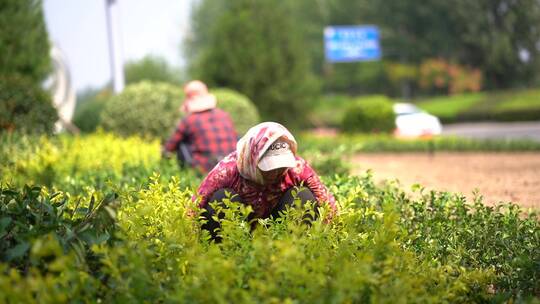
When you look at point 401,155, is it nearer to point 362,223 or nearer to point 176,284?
point 362,223

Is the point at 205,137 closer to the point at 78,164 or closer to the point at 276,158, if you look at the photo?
the point at 78,164

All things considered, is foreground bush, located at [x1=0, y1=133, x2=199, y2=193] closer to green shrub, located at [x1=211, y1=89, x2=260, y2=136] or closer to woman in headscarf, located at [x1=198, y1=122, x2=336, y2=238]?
woman in headscarf, located at [x1=198, y1=122, x2=336, y2=238]

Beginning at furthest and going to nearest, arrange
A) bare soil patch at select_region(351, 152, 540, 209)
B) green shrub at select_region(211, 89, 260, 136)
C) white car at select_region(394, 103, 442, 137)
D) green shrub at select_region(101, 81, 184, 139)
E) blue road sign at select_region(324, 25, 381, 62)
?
blue road sign at select_region(324, 25, 381, 62), white car at select_region(394, 103, 442, 137), green shrub at select_region(211, 89, 260, 136), green shrub at select_region(101, 81, 184, 139), bare soil patch at select_region(351, 152, 540, 209)

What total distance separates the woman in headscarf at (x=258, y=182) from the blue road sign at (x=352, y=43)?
119ft

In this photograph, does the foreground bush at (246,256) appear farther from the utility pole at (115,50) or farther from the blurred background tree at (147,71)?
the blurred background tree at (147,71)

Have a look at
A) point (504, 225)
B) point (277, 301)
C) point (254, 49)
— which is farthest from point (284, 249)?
point (254, 49)

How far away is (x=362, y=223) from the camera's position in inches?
181

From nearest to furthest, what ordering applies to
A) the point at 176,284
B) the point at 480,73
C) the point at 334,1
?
1. the point at 176,284
2. the point at 480,73
3. the point at 334,1

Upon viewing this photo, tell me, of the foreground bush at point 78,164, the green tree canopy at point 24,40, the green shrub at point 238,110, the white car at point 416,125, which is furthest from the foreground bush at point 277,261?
the white car at point 416,125

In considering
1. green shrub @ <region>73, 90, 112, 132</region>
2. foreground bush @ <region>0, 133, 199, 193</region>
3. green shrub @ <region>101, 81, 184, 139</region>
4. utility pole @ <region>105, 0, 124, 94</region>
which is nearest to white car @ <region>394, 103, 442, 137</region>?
green shrub @ <region>73, 90, 112, 132</region>

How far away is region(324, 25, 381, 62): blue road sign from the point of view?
40719 mm

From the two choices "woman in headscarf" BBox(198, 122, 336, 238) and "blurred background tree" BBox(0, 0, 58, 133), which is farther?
"blurred background tree" BBox(0, 0, 58, 133)

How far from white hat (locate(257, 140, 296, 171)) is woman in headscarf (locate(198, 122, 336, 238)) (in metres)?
0.01

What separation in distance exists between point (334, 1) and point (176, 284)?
56119mm
